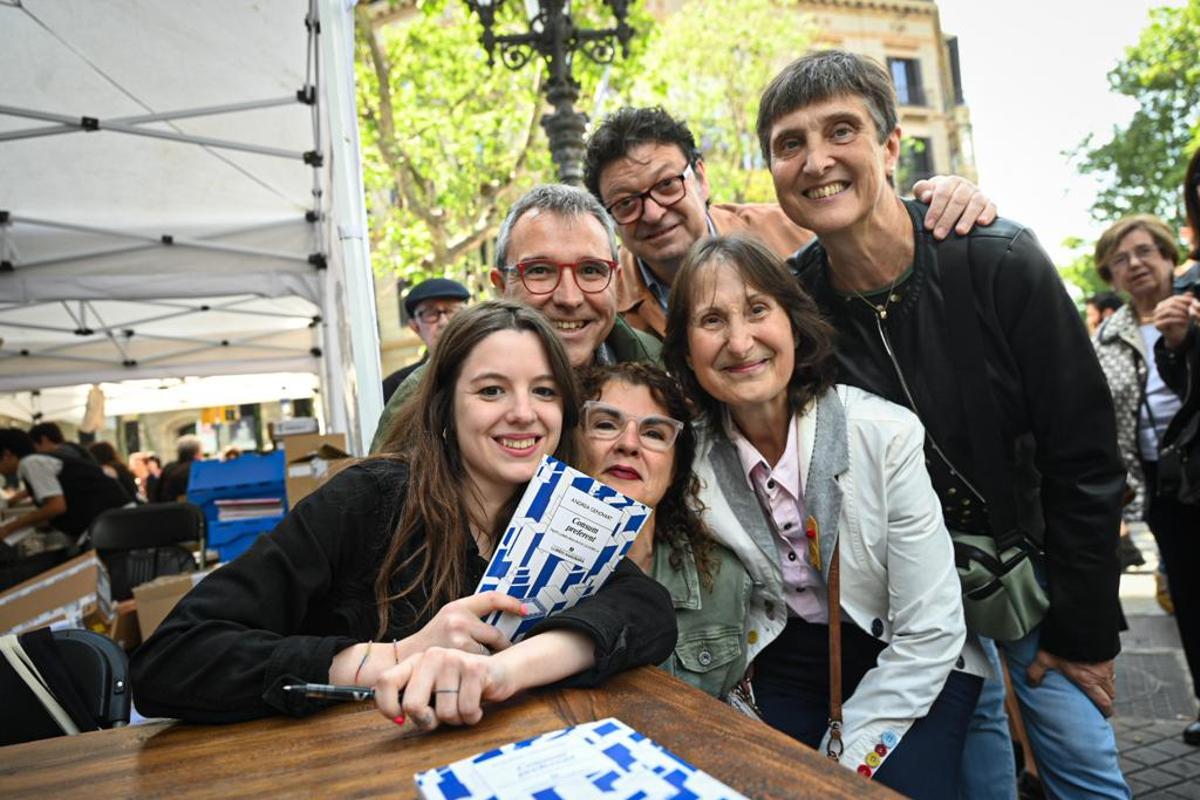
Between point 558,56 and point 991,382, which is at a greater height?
point 558,56

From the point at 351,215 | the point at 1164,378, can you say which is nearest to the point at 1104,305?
the point at 1164,378

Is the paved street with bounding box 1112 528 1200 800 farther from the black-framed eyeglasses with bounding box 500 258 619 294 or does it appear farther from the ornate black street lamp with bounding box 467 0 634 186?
the ornate black street lamp with bounding box 467 0 634 186

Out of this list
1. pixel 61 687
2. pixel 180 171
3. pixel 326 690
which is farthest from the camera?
pixel 180 171

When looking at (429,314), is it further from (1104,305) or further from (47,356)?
(47,356)

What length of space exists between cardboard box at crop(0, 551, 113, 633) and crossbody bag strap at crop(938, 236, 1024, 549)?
3.83 metres

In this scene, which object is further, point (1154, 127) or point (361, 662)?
point (1154, 127)

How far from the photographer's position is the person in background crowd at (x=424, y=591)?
1280 millimetres

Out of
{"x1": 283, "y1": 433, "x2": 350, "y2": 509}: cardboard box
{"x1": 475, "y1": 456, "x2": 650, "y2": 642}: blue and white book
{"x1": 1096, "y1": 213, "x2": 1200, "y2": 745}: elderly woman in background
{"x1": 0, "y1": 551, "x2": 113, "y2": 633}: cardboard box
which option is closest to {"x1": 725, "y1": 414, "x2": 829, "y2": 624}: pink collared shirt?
{"x1": 475, "y1": 456, "x2": 650, "y2": 642}: blue and white book

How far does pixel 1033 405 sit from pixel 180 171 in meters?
6.15

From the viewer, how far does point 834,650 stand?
189 centimetres

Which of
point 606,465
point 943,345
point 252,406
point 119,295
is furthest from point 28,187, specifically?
point 252,406

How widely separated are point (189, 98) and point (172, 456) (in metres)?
30.7

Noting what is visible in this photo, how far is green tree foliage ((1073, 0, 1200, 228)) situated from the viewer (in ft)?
57.3

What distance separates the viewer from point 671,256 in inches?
119
